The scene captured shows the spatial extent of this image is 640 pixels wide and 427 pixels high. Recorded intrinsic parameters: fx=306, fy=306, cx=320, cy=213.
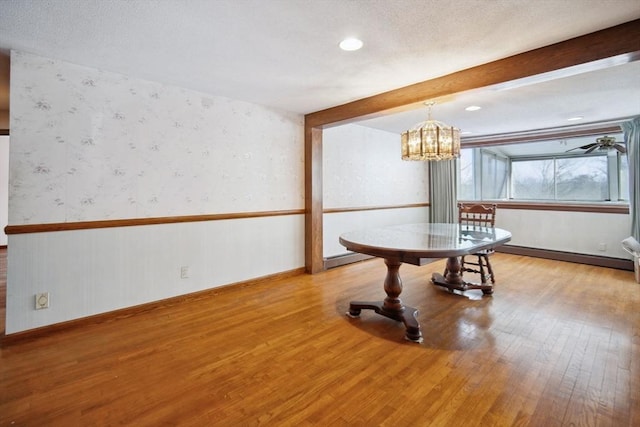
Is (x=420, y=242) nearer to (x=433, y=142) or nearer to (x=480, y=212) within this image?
(x=433, y=142)

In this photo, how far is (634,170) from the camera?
403 cm

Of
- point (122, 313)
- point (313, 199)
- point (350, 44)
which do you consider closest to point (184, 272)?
point (122, 313)

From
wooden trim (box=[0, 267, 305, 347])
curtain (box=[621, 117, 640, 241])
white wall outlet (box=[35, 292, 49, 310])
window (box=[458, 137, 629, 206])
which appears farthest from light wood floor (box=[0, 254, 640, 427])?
window (box=[458, 137, 629, 206])

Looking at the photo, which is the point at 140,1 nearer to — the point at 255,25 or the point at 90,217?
the point at 255,25

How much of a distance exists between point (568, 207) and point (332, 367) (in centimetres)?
507

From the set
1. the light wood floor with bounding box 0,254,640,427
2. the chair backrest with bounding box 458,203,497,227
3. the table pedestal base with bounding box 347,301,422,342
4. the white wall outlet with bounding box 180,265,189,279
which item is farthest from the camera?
the chair backrest with bounding box 458,203,497,227

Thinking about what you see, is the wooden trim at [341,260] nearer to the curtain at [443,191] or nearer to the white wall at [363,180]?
the white wall at [363,180]

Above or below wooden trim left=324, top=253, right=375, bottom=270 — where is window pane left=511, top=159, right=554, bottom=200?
above

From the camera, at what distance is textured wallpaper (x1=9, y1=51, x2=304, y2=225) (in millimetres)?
2314

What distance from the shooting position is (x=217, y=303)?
305 cm

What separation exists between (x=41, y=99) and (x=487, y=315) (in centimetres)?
406

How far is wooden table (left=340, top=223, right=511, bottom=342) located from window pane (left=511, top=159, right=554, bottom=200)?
3.98 metres

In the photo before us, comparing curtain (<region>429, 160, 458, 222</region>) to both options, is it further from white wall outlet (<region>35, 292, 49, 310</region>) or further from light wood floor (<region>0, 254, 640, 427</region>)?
white wall outlet (<region>35, 292, 49, 310</region>)

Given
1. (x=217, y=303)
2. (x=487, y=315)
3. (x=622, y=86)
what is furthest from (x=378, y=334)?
(x=622, y=86)
